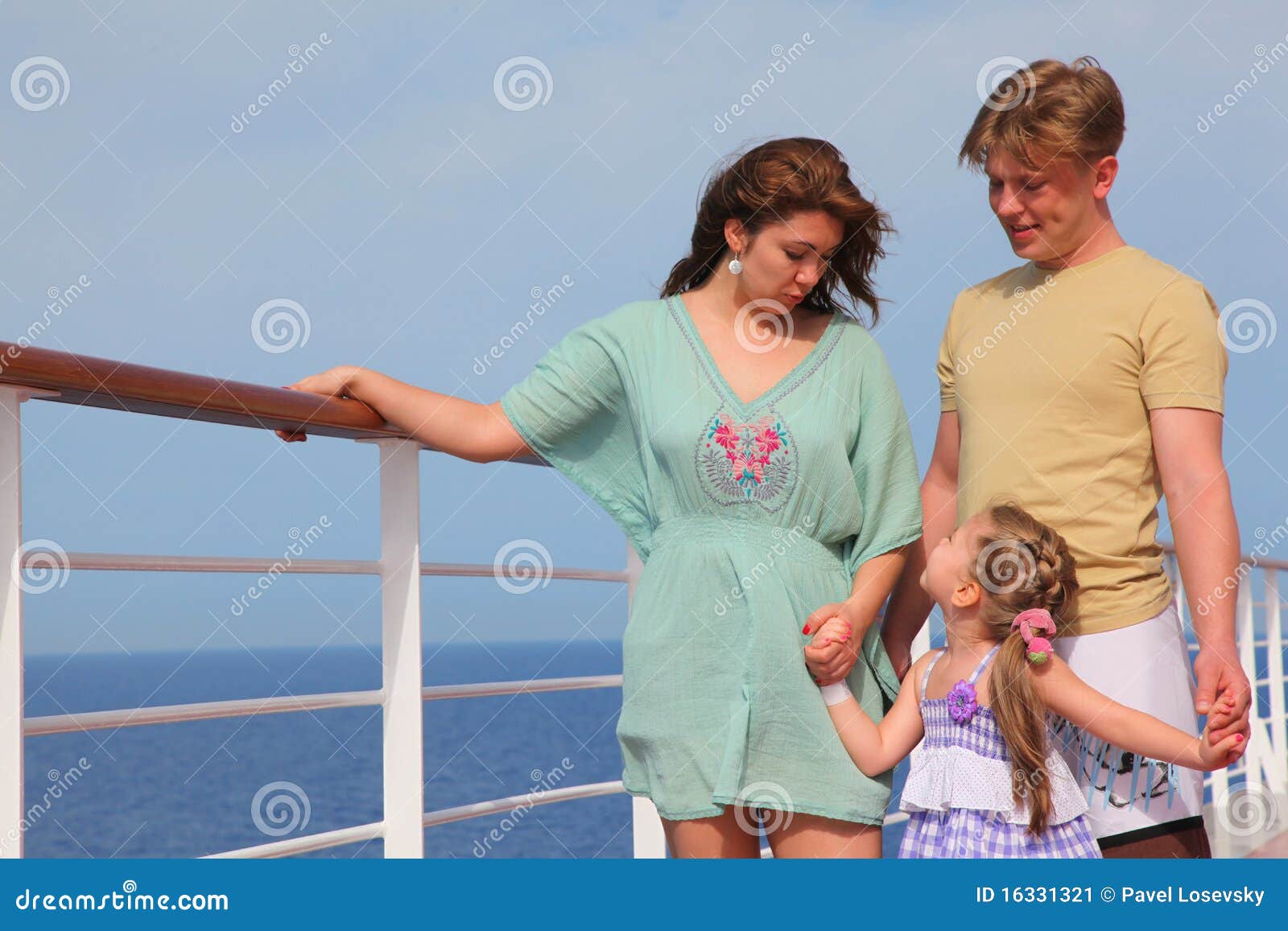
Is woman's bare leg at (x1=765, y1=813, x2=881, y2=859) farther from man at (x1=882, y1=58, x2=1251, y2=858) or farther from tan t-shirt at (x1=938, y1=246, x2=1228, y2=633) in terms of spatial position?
tan t-shirt at (x1=938, y1=246, x2=1228, y2=633)

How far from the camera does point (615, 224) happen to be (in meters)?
3.63

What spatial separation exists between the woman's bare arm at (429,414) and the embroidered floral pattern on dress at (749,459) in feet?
1.11

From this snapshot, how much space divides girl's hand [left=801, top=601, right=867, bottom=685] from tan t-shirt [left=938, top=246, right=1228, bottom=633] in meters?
0.29

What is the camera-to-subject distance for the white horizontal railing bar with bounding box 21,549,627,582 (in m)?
1.57

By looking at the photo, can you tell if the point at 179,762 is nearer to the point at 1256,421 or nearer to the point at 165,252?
the point at 165,252

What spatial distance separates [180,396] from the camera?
5.34 ft

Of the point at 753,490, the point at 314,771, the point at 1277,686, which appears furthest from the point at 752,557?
the point at 314,771

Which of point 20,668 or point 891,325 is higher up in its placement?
point 891,325

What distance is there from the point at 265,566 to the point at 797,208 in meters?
0.97

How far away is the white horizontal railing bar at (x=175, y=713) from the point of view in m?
1.45

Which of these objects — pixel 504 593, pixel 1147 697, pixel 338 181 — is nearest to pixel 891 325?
pixel 1147 697

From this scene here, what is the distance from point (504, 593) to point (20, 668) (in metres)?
1.19

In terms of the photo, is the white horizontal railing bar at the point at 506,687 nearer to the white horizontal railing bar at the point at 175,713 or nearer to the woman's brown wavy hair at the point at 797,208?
the white horizontal railing bar at the point at 175,713

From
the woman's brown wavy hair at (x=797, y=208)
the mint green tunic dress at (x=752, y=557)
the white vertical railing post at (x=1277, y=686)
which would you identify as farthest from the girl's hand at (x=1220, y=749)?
the white vertical railing post at (x=1277, y=686)
